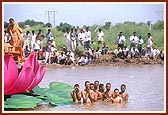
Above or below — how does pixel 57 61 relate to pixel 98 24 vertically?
below

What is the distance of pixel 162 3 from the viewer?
4.53 metres

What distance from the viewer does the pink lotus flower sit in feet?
15.1

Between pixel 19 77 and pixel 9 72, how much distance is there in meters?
0.09

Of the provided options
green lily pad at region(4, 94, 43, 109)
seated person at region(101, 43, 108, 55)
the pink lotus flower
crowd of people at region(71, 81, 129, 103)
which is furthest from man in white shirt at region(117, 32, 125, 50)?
green lily pad at region(4, 94, 43, 109)

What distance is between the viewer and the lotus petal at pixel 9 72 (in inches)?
181

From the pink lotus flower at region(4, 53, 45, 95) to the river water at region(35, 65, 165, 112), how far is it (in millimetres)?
67

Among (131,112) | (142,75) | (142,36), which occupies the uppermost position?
(142,36)

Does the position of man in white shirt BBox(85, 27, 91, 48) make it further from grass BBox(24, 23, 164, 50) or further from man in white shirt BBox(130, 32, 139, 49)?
man in white shirt BBox(130, 32, 139, 49)

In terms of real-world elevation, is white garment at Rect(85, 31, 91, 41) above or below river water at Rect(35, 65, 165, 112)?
above

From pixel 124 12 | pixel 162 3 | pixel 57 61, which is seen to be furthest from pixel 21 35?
pixel 162 3

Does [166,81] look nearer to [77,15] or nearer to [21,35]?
[77,15]

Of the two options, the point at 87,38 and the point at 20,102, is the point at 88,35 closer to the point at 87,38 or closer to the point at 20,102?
the point at 87,38

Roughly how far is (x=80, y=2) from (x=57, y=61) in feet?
1.79

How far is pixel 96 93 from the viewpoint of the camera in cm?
465
